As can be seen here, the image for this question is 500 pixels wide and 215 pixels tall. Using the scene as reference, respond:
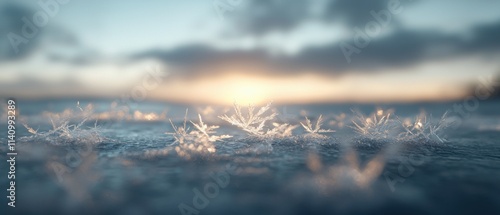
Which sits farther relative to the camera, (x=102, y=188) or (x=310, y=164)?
(x=310, y=164)

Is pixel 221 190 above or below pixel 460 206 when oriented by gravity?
above

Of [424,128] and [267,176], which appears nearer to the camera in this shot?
[267,176]

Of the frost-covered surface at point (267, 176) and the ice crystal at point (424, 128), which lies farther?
the ice crystal at point (424, 128)

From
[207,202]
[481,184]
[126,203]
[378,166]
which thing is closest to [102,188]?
[126,203]

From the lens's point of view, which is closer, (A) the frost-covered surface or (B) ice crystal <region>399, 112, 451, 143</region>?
(A) the frost-covered surface

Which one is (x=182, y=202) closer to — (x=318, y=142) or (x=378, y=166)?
(x=378, y=166)

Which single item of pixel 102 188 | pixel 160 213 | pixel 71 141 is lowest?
pixel 160 213

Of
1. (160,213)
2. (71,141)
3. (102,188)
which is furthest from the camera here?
(71,141)

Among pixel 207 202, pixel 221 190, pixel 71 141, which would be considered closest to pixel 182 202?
pixel 207 202

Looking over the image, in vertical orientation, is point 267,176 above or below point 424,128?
below

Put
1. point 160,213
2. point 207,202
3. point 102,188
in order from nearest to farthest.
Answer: point 160,213 < point 207,202 < point 102,188
